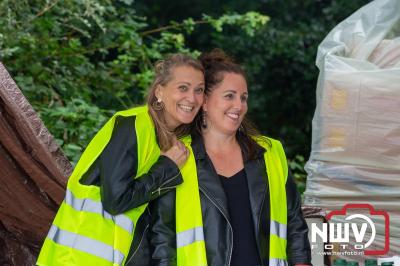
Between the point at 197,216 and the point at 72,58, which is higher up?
the point at 72,58

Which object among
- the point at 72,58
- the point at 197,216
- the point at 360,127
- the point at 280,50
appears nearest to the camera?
the point at 197,216

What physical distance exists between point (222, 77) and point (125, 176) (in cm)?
54

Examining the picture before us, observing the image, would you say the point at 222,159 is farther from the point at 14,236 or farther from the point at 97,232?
the point at 14,236

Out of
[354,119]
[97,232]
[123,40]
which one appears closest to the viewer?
[97,232]

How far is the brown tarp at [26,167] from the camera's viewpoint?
309cm

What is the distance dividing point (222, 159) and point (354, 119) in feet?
4.01

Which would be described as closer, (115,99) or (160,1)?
(115,99)

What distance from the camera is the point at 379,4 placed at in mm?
4488

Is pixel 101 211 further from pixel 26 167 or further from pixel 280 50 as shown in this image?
pixel 280 50

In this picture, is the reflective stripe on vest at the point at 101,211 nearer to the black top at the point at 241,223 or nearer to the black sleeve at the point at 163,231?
the black sleeve at the point at 163,231

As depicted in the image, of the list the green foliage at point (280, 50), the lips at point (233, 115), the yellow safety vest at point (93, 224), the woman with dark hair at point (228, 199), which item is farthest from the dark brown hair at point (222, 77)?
the green foliage at point (280, 50)

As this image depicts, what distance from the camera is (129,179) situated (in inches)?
107

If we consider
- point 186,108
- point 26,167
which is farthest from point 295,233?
point 26,167

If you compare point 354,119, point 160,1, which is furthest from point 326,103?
point 160,1
